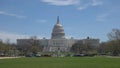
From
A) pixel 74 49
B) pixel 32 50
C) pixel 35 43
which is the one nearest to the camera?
pixel 32 50

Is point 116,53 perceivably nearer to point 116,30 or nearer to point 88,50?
point 116,30

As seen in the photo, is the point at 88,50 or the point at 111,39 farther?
the point at 88,50

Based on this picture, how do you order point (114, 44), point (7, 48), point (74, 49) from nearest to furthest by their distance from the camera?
point (114, 44), point (7, 48), point (74, 49)

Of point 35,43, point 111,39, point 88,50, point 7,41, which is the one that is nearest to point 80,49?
point 88,50

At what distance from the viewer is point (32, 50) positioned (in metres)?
155

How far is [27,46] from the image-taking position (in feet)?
535

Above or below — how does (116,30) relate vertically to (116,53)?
above

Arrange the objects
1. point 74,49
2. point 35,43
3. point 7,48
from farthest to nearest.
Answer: point 74,49 < point 35,43 < point 7,48

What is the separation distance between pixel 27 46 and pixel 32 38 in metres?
14.1

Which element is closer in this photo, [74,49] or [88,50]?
[88,50]

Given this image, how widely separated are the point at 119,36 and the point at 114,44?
348 centimetres

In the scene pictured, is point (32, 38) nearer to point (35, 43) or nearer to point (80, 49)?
point (35, 43)

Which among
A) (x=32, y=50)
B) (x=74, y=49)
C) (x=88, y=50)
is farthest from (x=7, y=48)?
(x=74, y=49)

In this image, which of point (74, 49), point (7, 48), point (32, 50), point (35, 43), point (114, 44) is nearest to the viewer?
point (114, 44)
